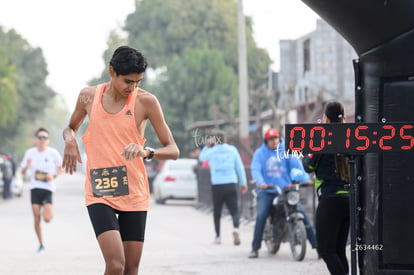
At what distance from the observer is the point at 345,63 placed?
30.7 metres

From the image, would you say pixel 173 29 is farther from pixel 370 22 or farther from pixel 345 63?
pixel 370 22

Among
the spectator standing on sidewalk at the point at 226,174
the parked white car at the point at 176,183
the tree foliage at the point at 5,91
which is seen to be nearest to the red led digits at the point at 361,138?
the spectator standing on sidewalk at the point at 226,174

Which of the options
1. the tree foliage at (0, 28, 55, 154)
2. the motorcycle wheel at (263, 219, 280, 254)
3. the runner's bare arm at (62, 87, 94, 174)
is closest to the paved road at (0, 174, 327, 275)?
the motorcycle wheel at (263, 219, 280, 254)

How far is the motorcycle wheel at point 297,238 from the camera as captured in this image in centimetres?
1241

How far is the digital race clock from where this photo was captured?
276 inches

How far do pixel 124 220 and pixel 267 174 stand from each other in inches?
281

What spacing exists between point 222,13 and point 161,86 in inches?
705

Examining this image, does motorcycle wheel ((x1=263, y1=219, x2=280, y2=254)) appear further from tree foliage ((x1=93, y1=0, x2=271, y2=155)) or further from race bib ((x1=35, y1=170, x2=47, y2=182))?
tree foliage ((x1=93, y1=0, x2=271, y2=155))

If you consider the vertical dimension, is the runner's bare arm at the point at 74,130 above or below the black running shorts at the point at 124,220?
above

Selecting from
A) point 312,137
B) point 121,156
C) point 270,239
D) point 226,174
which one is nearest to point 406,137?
point 312,137

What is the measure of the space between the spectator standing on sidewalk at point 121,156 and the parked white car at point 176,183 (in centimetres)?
2321

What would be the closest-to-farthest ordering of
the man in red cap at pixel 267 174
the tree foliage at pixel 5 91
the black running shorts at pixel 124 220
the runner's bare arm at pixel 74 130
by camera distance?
the black running shorts at pixel 124 220 → the runner's bare arm at pixel 74 130 → the man in red cap at pixel 267 174 → the tree foliage at pixel 5 91

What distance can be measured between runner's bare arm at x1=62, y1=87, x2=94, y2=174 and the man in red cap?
21.8 feet

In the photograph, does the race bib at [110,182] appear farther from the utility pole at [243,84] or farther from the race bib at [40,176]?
the utility pole at [243,84]
